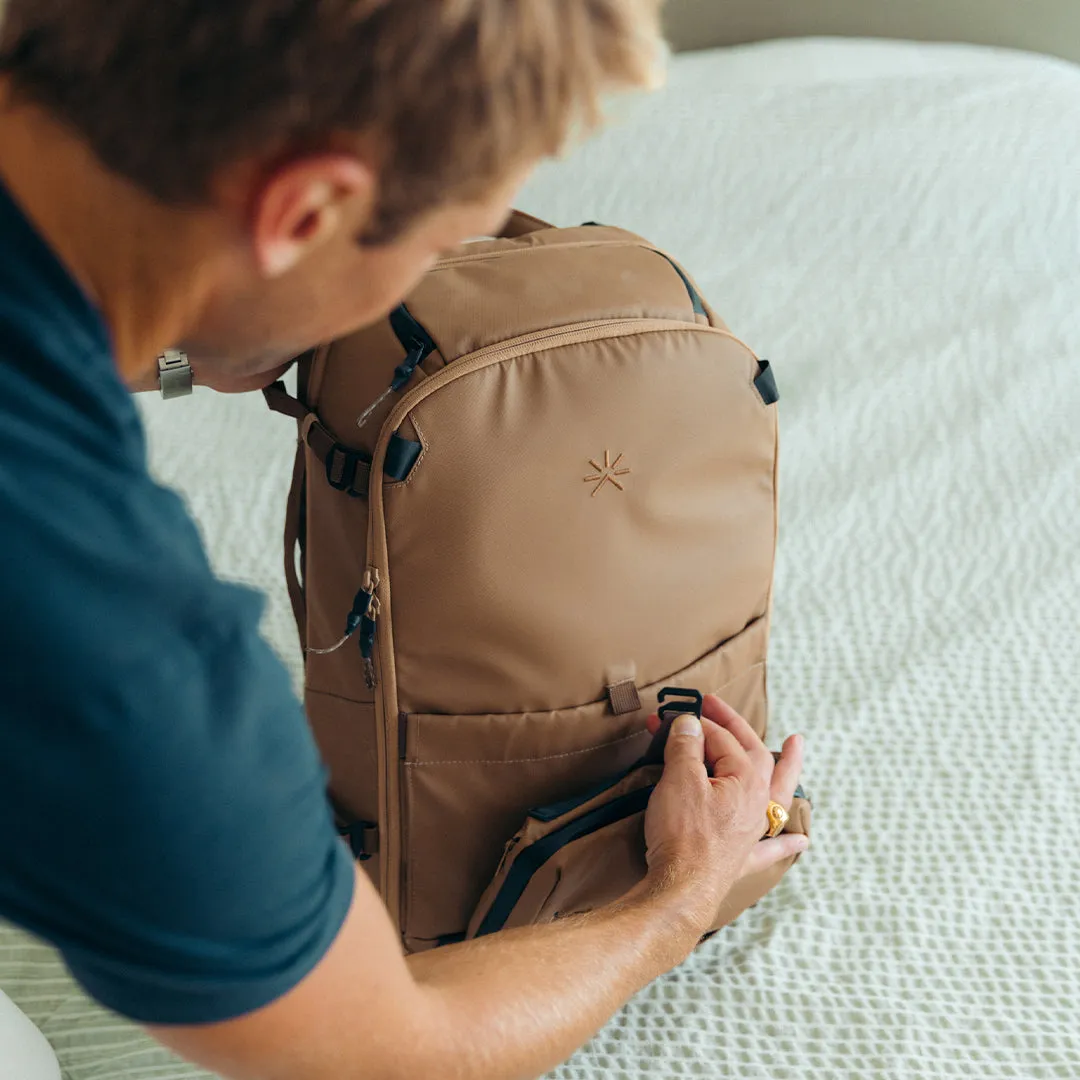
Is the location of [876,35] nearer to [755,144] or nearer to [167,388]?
[755,144]

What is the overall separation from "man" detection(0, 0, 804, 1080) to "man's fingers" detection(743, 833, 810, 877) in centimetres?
47

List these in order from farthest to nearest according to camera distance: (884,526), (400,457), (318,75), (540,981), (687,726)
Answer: (884,526) → (687,726) → (400,457) → (540,981) → (318,75)

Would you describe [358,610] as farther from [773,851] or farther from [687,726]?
[773,851]

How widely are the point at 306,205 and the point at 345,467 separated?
15.5 inches

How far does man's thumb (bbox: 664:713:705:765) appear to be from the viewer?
0.81 metres

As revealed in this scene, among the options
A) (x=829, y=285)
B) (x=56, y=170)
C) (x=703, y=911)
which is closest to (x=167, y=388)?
(x=56, y=170)

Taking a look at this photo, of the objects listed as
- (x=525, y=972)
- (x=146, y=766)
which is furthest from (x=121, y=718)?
(x=525, y=972)

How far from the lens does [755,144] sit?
5.43 ft

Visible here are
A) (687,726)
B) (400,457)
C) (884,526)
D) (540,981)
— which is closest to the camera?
(540,981)

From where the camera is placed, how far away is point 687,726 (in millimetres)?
829

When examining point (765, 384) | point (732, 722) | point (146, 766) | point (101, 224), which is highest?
point (101, 224)

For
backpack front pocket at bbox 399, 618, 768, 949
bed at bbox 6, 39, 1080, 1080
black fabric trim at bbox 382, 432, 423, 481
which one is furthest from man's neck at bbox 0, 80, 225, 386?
backpack front pocket at bbox 399, 618, 768, 949

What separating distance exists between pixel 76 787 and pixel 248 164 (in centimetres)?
21

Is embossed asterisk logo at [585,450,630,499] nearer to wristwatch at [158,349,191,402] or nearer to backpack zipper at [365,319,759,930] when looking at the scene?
backpack zipper at [365,319,759,930]
